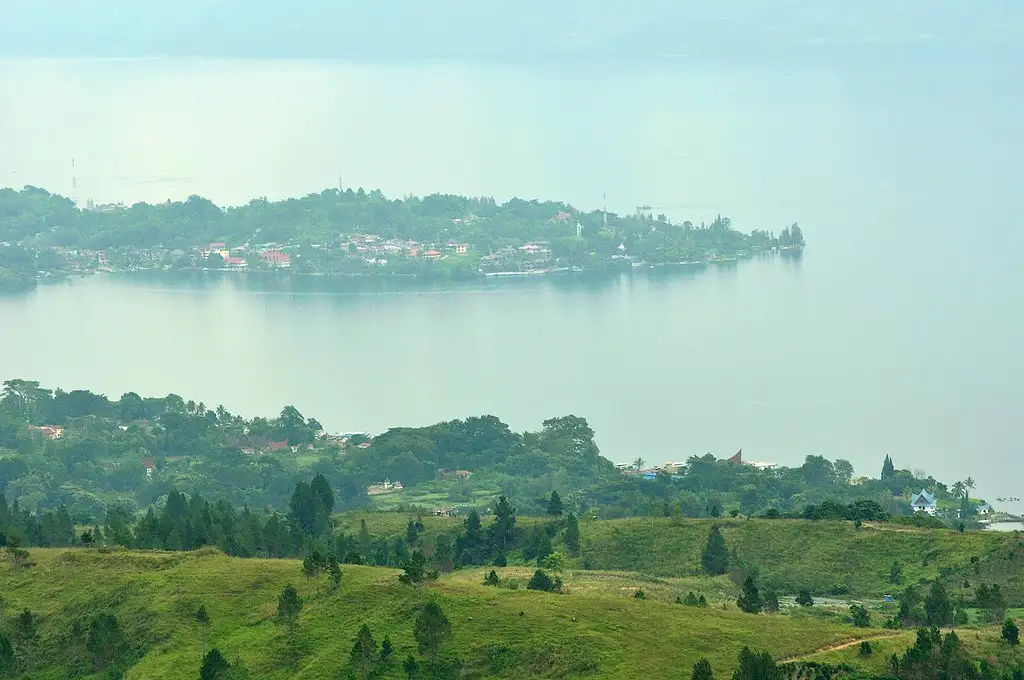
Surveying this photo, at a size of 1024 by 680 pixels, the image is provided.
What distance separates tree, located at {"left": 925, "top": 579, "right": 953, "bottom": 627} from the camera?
3628 centimetres

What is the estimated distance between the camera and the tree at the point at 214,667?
3266cm

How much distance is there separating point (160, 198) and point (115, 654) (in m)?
114

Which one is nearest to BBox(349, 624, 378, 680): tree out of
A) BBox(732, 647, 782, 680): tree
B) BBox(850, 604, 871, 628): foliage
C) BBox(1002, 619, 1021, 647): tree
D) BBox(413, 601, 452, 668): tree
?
BBox(413, 601, 452, 668): tree

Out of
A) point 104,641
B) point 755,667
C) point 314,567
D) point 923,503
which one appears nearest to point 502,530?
point 314,567

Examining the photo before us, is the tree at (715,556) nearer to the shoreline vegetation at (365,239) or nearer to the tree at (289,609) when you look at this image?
the tree at (289,609)

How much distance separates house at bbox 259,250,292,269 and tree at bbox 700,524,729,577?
75.8 m

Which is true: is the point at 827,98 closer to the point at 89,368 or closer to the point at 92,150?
the point at 92,150

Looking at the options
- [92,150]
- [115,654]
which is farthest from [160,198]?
[115,654]

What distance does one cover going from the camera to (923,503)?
60.8 meters

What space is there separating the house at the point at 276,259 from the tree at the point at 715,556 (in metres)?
75.8

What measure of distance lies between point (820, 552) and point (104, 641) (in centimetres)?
1778

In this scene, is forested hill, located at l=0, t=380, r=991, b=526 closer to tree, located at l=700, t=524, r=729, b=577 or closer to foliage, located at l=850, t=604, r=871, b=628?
tree, located at l=700, t=524, r=729, b=577

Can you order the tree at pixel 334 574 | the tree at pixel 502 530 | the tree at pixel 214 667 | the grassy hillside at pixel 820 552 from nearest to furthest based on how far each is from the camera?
the tree at pixel 214 667
the tree at pixel 334 574
the grassy hillside at pixel 820 552
the tree at pixel 502 530

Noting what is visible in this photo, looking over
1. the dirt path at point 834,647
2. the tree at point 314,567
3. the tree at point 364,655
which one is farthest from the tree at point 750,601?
the tree at point 314,567
